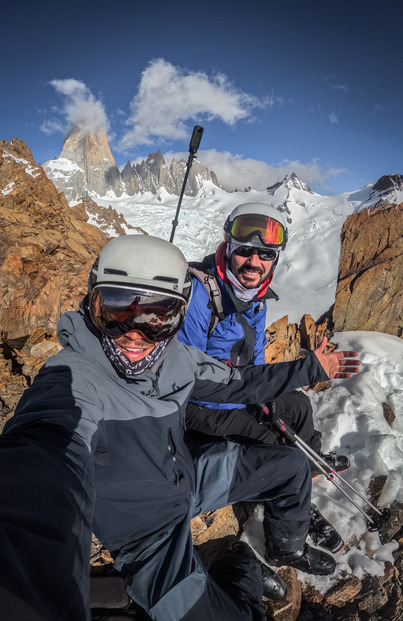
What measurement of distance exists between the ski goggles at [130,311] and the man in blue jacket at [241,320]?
1.18 meters

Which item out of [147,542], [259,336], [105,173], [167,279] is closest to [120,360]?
[167,279]

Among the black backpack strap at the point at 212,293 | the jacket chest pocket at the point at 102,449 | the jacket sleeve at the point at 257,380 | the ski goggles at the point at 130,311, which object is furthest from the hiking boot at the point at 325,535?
the ski goggles at the point at 130,311

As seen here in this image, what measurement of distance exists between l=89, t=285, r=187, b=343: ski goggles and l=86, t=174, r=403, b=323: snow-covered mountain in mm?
5974

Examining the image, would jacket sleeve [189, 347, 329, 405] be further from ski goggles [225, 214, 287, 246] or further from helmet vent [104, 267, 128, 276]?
ski goggles [225, 214, 287, 246]

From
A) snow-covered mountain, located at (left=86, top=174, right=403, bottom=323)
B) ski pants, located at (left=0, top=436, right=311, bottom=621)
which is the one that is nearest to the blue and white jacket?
ski pants, located at (left=0, top=436, right=311, bottom=621)

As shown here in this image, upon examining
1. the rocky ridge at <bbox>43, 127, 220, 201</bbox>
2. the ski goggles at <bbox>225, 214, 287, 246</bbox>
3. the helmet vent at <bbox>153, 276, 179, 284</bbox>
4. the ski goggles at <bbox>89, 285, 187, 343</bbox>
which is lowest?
the ski goggles at <bbox>89, 285, 187, 343</bbox>

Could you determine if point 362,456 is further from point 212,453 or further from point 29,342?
point 29,342

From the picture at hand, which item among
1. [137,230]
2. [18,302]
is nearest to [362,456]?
[18,302]

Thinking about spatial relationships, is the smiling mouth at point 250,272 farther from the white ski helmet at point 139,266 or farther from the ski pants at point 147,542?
the ski pants at point 147,542

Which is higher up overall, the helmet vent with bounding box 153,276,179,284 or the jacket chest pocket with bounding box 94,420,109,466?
the helmet vent with bounding box 153,276,179,284

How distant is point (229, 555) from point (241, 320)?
8.07 ft

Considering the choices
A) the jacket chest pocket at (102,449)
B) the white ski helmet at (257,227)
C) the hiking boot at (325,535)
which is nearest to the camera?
the jacket chest pocket at (102,449)

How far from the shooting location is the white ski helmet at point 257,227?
4.09 meters

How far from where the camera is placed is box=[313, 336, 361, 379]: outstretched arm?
308 cm
